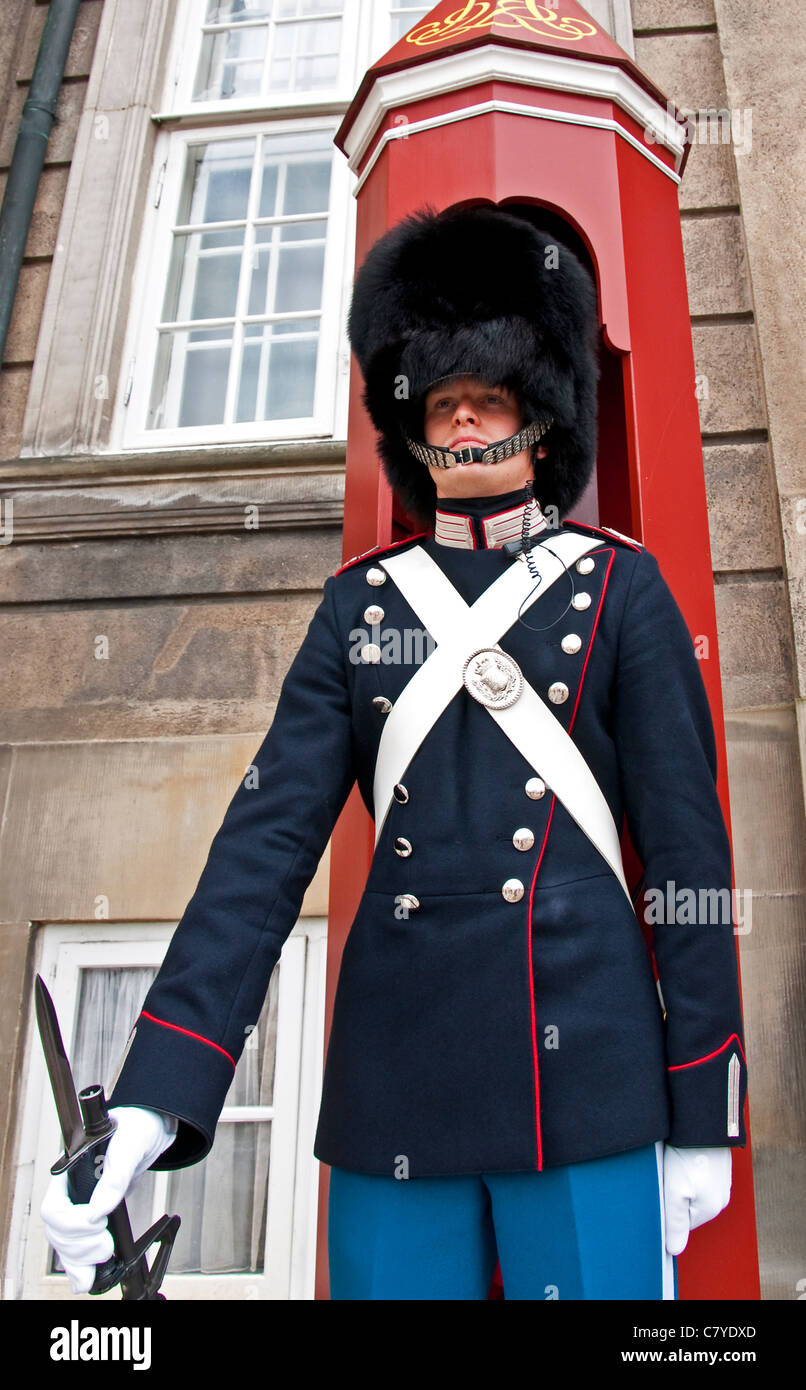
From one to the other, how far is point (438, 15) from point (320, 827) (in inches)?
82.6

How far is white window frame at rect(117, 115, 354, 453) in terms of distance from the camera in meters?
4.32

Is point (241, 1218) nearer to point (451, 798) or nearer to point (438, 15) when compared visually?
point (451, 798)

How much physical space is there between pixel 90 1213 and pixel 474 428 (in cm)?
121

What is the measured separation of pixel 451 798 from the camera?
1.60 m

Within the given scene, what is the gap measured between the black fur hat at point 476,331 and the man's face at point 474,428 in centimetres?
2

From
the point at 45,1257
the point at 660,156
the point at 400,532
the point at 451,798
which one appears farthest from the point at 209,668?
the point at 451,798

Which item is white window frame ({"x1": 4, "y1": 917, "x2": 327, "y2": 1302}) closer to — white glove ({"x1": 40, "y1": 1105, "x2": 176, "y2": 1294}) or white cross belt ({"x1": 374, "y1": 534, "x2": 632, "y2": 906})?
white cross belt ({"x1": 374, "y1": 534, "x2": 632, "y2": 906})

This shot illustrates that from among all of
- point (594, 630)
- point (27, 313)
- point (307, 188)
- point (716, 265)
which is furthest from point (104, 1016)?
point (307, 188)

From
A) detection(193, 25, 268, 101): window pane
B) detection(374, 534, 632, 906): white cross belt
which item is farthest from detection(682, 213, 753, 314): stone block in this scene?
detection(374, 534, 632, 906): white cross belt

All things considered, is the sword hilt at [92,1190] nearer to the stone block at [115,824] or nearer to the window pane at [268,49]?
the stone block at [115,824]

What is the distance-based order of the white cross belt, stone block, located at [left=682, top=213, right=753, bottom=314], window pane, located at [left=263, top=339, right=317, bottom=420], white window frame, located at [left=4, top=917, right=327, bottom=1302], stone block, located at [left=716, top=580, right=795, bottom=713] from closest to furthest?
the white cross belt
white window frame, located at [left=4, top=917, right=327, bottom=1302]
stone block, located at [left=716, top=580, right=795, bottom=713]
stone block, located at [left=682, top=213, right=753, bottom=314]
window pane, located at [left=263, top=339, right=317, bottom=420]

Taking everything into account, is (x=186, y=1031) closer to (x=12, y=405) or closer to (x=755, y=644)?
(x=755, y=644)

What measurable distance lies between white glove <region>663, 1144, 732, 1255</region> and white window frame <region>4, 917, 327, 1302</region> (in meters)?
2.01

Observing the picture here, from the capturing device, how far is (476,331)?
1880 millimetres
